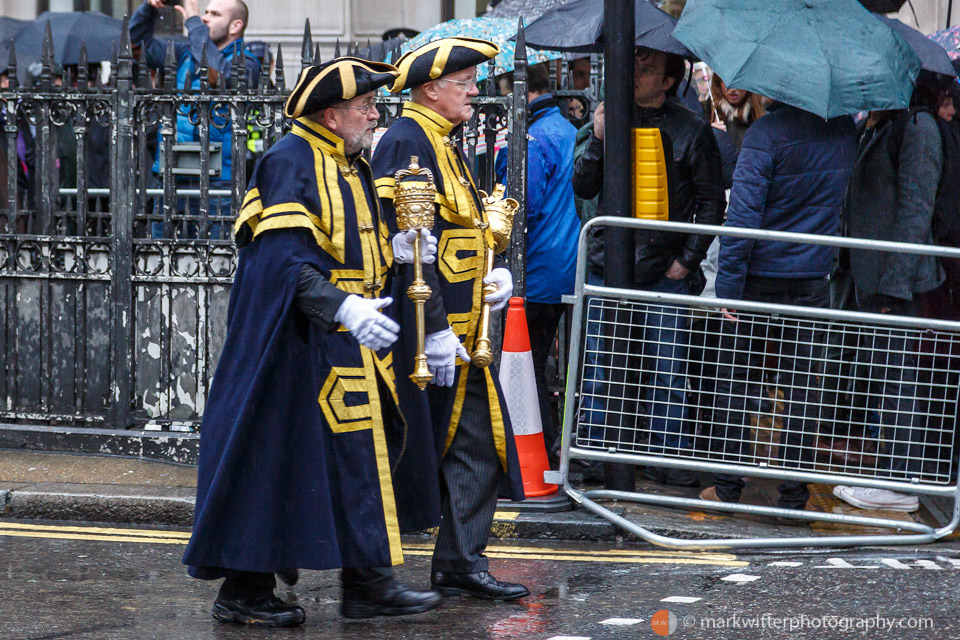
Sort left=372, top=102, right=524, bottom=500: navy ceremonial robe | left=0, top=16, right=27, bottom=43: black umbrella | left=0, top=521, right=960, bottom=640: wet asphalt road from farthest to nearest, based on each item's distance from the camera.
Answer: left=0, top=16, right=27, bottom=43: black umbrella < left=372, top=102, right=524, bottom=500: navy ceremonial robe < left=0, top=521, right=960, bottom=640: wet asphalt road

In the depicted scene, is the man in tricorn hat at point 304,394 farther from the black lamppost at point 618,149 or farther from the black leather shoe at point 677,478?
the black leather shoe at point 677,478

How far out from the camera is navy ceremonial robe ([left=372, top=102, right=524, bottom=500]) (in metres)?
4.93

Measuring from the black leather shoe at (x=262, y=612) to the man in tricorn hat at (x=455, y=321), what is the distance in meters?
0.63

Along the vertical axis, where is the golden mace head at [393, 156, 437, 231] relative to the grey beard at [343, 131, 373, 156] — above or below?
below

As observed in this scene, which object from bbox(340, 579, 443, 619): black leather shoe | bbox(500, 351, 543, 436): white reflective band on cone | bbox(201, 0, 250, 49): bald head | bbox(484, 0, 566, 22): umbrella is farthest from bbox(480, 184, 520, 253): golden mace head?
bbox(484, 0, 566, 22): umbrella

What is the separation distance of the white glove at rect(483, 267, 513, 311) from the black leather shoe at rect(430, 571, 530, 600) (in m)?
1.01

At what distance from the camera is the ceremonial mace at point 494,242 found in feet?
16.4

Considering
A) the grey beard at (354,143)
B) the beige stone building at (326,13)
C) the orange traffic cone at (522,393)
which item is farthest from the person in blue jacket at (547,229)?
the beige stone building at (326,13)

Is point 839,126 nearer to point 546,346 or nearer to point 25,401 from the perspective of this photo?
point 546,346

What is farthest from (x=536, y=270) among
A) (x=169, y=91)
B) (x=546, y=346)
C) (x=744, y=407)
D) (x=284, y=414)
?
(x=284, y=414)

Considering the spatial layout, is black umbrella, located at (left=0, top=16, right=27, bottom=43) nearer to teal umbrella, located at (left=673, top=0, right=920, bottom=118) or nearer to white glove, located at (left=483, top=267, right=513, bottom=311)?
teal umbrella, located at (left=673, top=0, right=920, bottom=118)

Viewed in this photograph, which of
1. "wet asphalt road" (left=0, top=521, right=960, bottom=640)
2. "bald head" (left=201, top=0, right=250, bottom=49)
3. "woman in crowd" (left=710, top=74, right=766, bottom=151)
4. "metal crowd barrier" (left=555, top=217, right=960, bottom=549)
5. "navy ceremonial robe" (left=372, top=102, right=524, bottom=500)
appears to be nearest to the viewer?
"wet asphalt road" (left=0, top=521, right=960, bottom=640)

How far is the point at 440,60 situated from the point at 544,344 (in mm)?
2550

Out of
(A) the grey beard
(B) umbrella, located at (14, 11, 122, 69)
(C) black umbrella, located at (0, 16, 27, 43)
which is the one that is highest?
(C) black umbrella, located at (0, 16, 27, 43)
